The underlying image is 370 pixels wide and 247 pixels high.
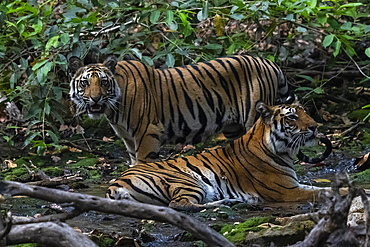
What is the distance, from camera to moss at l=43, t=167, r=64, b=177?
21.5 ft

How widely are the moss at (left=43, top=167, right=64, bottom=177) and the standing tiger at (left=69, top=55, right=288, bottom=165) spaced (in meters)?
1.10

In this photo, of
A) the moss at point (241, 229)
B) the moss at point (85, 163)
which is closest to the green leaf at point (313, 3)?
the moss at point (241, 229)

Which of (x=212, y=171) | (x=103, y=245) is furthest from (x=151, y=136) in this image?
(x=103, y=245)

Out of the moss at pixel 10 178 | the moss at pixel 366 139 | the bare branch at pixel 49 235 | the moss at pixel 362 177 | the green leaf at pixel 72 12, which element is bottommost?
the moss at pixel 366 139

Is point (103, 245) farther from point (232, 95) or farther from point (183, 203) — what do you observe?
point (232, 95)

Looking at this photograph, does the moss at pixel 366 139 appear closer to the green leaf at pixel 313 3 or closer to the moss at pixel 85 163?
the green leaf at pixel 313 3

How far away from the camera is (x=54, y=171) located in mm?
6617

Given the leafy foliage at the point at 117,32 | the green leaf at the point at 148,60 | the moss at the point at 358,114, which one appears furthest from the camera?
the moss at the point at 358,114

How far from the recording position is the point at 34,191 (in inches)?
99.7

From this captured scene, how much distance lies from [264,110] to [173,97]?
1507 mm

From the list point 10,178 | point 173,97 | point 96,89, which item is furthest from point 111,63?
point 10,178

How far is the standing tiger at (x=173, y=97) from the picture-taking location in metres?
5.73

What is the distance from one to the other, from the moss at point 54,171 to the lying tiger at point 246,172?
1889mm

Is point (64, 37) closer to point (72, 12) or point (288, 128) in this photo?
point (72, 12)
